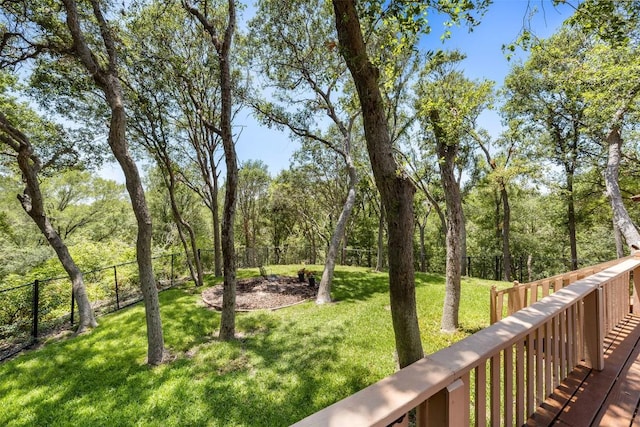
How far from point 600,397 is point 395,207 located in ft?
7.04

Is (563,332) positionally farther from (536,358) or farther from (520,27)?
(520,27)

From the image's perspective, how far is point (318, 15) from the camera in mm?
7891

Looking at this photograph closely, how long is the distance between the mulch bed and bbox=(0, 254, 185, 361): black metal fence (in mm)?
2643

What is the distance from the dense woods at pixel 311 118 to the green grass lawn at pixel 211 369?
2.06 ft

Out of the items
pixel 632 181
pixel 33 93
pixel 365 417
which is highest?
pixel 33 93

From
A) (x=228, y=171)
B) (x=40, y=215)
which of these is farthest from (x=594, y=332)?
(x=40, y=215)

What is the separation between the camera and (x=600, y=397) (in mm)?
2023

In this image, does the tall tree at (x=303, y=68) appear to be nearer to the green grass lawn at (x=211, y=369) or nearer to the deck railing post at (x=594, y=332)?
the green grass lawn at (x=211, y=369)

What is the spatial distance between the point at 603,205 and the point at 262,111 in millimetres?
15649

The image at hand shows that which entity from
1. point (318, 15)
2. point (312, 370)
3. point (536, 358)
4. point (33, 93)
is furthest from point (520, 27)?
point (33, 93)

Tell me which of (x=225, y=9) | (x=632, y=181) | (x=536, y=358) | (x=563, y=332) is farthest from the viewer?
(x=632, y=181)

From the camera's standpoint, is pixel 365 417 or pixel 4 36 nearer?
pixel 365 417

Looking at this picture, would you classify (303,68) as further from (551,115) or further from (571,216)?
(571,216)

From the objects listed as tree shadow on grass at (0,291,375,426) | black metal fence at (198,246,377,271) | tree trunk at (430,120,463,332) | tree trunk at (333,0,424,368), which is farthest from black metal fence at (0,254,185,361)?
tree trunk at (430,120,463,332)
